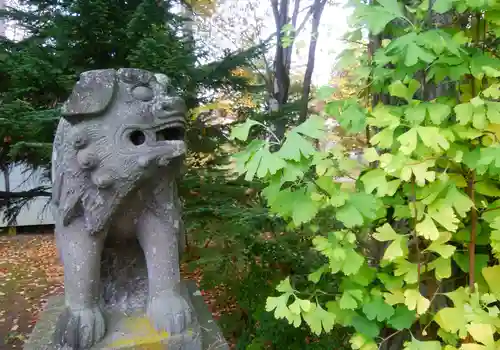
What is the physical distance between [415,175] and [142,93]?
3.42ft

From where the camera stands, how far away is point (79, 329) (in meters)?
1.62

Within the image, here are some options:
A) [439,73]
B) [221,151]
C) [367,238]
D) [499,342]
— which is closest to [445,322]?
[499,342]

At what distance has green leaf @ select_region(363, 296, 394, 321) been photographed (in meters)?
1.43

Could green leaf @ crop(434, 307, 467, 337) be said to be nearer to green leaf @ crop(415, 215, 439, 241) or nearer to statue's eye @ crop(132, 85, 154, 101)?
green leaf @ crop(415, 215, 439, 241)

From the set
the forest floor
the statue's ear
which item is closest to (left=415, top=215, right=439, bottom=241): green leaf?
the statue's ear

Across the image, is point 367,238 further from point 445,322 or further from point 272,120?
point 272,120

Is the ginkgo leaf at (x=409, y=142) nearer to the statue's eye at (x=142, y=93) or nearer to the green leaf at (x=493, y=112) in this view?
the green leaf at (x=493, y=112)

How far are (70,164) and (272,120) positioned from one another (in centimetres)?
250

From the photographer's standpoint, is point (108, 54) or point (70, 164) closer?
point (70, 164)

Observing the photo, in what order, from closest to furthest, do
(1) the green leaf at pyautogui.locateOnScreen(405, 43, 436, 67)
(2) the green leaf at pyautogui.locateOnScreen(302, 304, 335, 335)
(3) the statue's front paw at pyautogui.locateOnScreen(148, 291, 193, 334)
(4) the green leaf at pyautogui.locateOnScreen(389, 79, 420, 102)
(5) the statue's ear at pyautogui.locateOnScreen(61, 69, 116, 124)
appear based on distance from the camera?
(1) the green leaf at pyautogui.locateOnScreen(405, 43, 436, 67) → (4) the green leaf at pyautogui.locateOnScreen(389, 79, 420, 102) → (2) the green leaf at pyautogui.locateOnScreen(302, 304, 335, 335) → (5) the statue's ear at pyautogui.locateOnScreen(61, 69, 116, 124) → (3) the statue's front paw at pyautogui.locateOnScreen(148, 291, 193, 334)

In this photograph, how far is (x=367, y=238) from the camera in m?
2.34

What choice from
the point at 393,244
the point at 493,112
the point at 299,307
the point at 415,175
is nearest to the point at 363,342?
the point at 299,307

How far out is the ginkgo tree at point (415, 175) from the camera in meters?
1.20

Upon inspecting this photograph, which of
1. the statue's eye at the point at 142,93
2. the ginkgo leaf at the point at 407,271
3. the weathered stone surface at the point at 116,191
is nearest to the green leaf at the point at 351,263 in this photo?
the ginkgo leaf at the point at 407,271
